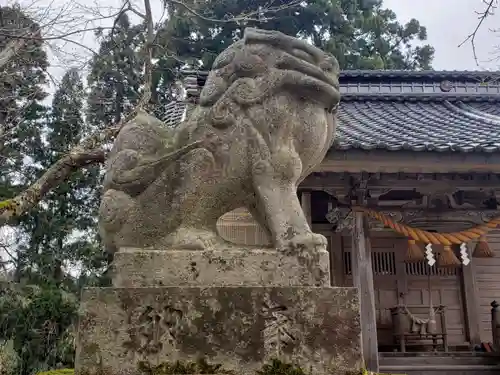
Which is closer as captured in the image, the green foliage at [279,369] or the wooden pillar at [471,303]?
the green foliage at [279,369]

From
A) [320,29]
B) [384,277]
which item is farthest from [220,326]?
[320,29]

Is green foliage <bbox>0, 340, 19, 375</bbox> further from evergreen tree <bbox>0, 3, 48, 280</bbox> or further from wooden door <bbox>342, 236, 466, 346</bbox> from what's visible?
wooden door <bbox>342, 236, 466, 346</bbox>

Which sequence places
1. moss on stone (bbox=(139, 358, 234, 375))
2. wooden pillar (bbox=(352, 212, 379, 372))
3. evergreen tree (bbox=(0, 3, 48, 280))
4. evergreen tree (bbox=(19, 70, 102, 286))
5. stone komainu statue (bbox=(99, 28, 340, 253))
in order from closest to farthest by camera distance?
moss on stone (bbox=(139, 358, 234, 375)), stone komainu statue (bbox=(99, 28, 340, 253)), wooden pillar (bbox=(352, 212, 379, 372)), evergreen tree (bbox=(0, 3, 48, 280)), evergreen tree (bbox=(19, 70, 102, 286))

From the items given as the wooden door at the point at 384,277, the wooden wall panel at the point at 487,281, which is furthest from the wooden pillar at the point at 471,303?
the wooden door at the point at 384,277

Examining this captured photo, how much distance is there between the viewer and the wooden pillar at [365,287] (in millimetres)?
6167

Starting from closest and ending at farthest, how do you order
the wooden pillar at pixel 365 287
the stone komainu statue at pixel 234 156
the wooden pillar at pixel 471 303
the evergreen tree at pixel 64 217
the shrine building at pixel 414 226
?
the stone komainu statue at pixel 234 156, the shrine building at pixel 414 226, the wooden pillar at pixel 365 287, the wooden pillar at pixel 471 303, the evergreen tree at pixel 64 217

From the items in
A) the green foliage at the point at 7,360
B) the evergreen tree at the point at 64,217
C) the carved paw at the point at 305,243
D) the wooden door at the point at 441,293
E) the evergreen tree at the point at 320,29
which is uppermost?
the evergreen tree at the point at 320,29

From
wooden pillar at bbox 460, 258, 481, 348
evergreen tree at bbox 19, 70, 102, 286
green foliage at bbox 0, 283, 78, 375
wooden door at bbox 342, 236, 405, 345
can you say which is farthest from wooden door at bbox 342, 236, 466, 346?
evergreen tree at bbox 19, 70, 102, 286

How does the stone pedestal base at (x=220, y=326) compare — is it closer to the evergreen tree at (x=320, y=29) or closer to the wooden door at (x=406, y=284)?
the wooden door at (x=406, y=284)

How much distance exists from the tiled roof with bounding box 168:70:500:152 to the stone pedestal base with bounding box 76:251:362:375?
3.66 meters

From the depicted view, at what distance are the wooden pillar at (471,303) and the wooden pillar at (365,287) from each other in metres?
2.53

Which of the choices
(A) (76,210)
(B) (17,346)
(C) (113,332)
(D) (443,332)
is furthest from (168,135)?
(A) (76,210)

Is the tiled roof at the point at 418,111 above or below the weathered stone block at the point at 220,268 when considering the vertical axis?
above

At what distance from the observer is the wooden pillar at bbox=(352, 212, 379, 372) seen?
6167 mm
